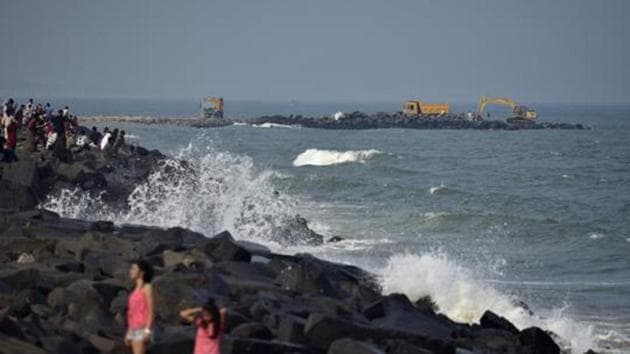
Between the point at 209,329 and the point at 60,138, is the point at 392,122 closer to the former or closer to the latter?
the point at 60,138

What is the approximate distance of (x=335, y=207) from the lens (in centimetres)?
3519

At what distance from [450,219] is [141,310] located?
A: 23339mm

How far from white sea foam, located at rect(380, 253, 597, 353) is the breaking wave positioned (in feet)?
17.1

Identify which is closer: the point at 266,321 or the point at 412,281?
the point at 266,321

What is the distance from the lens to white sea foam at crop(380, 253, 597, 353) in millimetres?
17078

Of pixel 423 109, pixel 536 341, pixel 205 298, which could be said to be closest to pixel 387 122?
pixel 423 109

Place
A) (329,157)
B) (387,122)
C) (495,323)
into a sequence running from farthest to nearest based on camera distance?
(387,122)
(329,157)
(495,323)

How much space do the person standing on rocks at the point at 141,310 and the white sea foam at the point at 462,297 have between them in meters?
7.84

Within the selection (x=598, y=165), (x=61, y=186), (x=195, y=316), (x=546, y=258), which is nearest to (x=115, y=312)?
(x=195, y=316)

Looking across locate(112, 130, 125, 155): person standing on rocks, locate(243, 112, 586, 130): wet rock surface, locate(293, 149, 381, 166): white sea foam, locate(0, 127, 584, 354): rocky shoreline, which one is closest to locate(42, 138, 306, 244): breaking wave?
locate(112, 130, 125, 155): person standing on rocks

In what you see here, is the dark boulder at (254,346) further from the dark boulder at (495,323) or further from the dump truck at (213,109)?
the dump truck at (213,109)

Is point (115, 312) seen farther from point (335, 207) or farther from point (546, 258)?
point (335, 207)

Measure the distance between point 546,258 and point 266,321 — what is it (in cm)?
1481

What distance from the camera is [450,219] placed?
3234 cm
